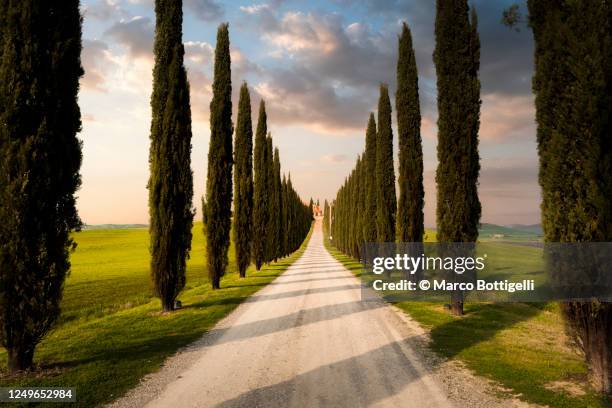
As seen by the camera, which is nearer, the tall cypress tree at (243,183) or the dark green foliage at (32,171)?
the dark green foliage at (32,171)

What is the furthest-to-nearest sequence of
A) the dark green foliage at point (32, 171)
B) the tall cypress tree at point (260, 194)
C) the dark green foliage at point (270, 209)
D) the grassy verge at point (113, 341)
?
1. the dark green foliage at point (270, 209)
2. the tall cypress tree at point (260, 194)
3. the dark green foliage at point (32, 171)
4. the grassy verge at point (113, 341)

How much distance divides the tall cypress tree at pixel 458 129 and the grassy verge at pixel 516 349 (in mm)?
1403

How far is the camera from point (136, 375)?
7.07 meters

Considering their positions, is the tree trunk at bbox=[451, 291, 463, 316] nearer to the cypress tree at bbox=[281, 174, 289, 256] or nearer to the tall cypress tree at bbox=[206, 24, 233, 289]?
the tall cypress tree at bbox=[206, 24, 233, 289]

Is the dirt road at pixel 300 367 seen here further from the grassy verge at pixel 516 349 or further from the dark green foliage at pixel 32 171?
the dark green foliage at pixel 32 171

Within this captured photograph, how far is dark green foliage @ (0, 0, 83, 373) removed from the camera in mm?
7109

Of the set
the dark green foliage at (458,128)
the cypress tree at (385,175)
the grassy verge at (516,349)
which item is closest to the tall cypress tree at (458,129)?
the dark green foliage at (458,128)

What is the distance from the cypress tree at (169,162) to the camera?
533 inches

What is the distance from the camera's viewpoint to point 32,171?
23.7 ft

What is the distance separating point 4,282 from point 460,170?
12.6m

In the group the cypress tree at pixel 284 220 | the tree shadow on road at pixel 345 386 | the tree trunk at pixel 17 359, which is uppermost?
the cypress tree at pixel 284 220

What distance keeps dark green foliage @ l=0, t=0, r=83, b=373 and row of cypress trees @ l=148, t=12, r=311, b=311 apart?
5.82 m

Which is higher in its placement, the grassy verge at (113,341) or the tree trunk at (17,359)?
the tree trunk at (17,359)

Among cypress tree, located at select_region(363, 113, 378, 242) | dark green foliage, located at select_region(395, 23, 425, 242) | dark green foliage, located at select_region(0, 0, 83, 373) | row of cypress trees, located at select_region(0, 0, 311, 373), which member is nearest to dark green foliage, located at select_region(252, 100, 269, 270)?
cypress tree, located at select_region(363, 113, 378, 242)
